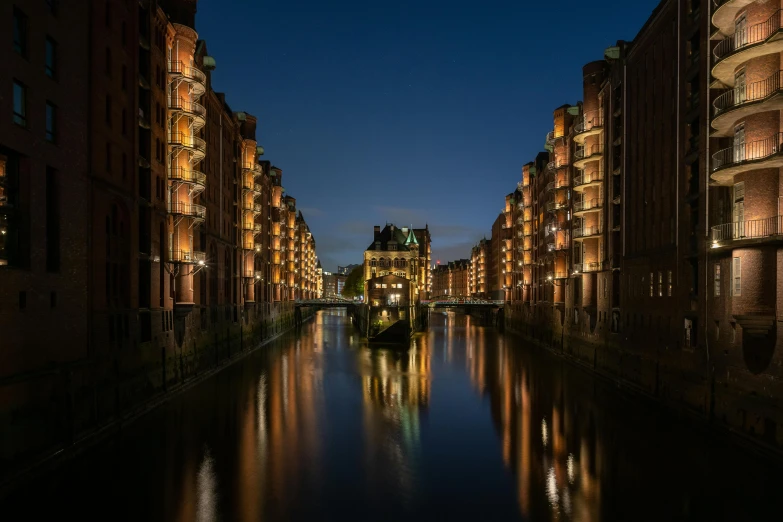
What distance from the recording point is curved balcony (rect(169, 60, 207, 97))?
1551 inches

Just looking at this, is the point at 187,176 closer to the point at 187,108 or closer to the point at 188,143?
the point at 188,143

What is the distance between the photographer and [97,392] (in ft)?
81.3

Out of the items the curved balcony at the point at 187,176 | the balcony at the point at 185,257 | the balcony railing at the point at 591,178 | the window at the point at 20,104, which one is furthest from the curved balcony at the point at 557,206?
the window at the point at 20,104

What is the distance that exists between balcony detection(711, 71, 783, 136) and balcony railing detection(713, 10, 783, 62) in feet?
5.27

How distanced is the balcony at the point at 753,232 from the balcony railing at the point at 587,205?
78.2ft

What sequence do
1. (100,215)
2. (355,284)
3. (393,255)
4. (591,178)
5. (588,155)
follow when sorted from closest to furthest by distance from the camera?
(100,215), (588,155), (591,178), (393,255), (355,284)

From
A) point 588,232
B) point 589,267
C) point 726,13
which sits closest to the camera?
point 726,13

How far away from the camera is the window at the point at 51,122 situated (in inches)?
891

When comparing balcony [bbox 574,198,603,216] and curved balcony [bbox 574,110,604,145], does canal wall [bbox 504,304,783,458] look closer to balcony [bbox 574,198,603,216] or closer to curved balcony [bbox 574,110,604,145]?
balcony [bbox 574,198,603,216]

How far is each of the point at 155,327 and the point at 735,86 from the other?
107ft

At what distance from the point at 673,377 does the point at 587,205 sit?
22.5 meters

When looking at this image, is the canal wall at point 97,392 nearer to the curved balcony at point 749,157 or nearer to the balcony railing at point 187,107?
the balcony railing at point 187,107

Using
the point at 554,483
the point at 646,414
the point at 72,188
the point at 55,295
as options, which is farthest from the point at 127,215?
the point at 646,414

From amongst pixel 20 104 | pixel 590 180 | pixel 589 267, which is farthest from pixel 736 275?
pixel 20 104
